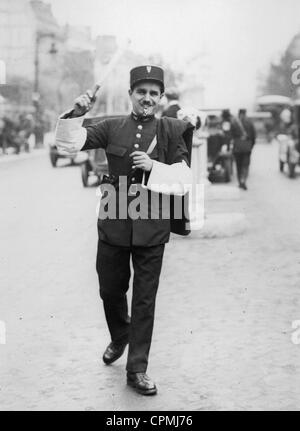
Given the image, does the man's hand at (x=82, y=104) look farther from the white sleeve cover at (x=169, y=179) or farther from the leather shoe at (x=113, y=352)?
the leather shoe at (x=113, y=352)

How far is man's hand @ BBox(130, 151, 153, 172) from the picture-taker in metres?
4.41

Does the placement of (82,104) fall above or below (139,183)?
above

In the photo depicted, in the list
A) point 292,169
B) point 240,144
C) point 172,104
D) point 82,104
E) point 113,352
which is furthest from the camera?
point 292,169

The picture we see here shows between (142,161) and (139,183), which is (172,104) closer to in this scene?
(139,183)

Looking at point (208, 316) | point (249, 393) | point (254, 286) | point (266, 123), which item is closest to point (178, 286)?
point (254, 286)

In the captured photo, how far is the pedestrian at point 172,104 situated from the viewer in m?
10.5

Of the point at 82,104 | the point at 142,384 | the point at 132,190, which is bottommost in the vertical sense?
the point at 142,384

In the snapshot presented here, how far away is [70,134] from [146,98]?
1.54 feet

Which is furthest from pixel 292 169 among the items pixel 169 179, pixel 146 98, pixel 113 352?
pixel 169 179

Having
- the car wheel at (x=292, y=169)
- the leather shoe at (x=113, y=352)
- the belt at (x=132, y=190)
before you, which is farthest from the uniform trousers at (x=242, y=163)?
the belt at (x=132, y=190)

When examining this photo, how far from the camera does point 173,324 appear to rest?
5969 mm

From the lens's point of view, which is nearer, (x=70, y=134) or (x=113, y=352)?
(x=70, y=134)

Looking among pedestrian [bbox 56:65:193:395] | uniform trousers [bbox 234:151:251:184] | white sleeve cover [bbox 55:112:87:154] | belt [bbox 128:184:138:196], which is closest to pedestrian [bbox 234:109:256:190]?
uniform trousers [bbox 234:151:251:184]

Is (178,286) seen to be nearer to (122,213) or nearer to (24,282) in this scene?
(24,282)
